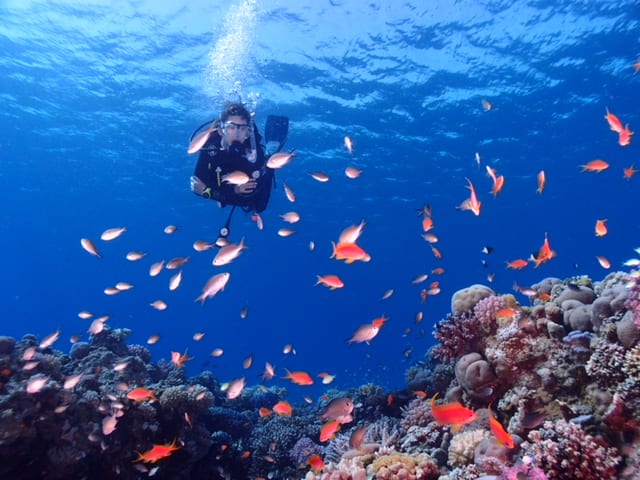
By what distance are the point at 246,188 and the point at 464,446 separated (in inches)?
248

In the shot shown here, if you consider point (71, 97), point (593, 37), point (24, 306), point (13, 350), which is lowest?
point (13, 350)

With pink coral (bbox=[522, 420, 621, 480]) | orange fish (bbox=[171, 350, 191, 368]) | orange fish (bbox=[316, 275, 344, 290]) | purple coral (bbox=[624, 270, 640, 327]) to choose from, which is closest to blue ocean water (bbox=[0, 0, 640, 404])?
orange fish (bbox=[171, 350, 191, 368])

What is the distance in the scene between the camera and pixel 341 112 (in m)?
25.4

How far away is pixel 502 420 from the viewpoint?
5.70 metres

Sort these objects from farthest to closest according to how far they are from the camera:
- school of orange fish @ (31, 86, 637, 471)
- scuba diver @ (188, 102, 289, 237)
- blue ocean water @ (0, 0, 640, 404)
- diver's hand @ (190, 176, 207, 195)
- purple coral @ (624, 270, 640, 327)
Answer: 1. blue ocean water @ (0, 0, 640, 404)
2. scuba diver @ (188, 102, 289, 237)
3. diver's hand @ (190, 176, 207, 195)
4. school of orange fish @ (31, 86, 637, 471)
5. purple coral @ (624, 270, 640, 327)

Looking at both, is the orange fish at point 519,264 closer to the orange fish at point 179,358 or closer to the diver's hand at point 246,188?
the diver's hand at point 246,188

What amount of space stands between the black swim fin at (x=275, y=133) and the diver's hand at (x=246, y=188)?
2608mm

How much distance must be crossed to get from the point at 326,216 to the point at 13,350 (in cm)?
3662

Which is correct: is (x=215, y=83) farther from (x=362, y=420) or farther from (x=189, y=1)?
(x=362, y=420)

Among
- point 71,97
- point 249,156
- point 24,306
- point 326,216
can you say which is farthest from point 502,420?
point 24,306

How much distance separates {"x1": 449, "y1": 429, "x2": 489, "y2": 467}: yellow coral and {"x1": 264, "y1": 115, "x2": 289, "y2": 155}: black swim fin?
8367 mm

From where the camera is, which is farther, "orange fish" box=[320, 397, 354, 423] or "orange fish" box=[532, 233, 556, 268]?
"orange fish" box=[532, 233, 556, 268]

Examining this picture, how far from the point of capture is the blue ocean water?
18906mm

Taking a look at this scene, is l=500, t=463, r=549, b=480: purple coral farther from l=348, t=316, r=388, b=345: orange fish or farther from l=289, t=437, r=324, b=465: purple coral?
l=289, t=437, r=324, b=465: purple coral
